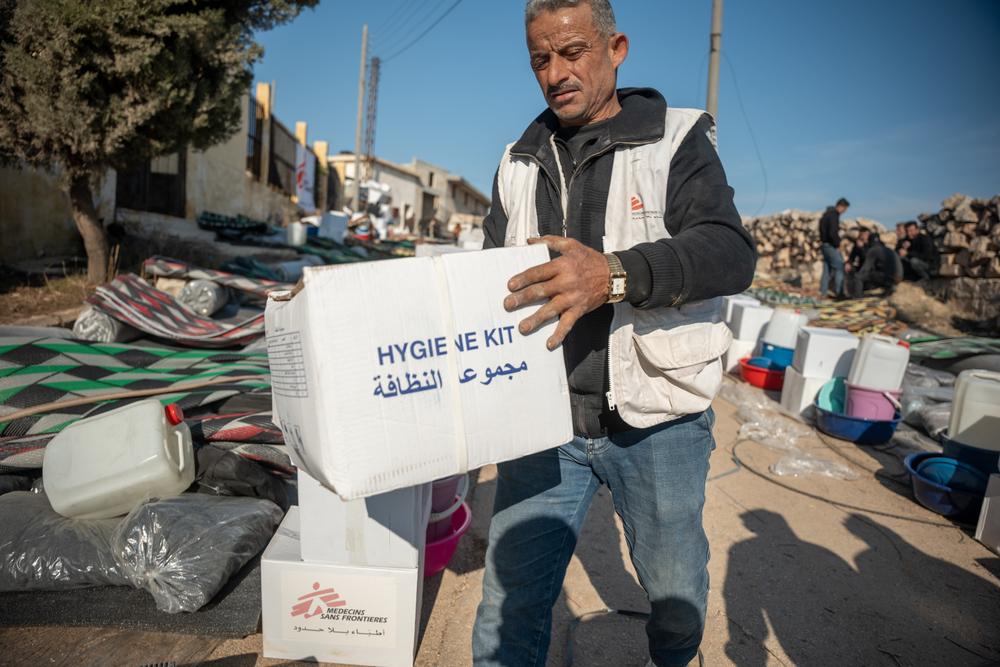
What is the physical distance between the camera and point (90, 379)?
10.3 ft

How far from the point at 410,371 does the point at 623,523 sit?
0.82 m

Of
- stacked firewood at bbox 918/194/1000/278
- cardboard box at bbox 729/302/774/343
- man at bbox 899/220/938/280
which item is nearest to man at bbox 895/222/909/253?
man at bbox 899/220/938/280

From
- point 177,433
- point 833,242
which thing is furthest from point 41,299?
point 833,242

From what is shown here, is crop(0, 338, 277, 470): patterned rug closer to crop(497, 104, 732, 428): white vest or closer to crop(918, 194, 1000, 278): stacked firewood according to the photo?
crop(497, 104, 732, 428): white vest

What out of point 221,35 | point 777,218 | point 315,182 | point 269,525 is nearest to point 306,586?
point 269,525

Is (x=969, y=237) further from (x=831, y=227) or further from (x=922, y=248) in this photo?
(x=831, y=227)

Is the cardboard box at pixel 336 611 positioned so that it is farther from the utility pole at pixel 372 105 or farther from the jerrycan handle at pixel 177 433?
the utility pole at pixel 372 105

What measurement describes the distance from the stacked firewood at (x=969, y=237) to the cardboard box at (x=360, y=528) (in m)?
11.1

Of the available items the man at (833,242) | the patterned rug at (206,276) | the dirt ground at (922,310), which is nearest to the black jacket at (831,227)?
the man at (833,242)

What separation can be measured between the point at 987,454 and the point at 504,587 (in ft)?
11.3

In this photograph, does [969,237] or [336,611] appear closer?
[336,611]

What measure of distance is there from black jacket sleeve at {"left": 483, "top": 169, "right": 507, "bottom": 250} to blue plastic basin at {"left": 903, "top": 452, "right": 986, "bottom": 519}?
3277 mm

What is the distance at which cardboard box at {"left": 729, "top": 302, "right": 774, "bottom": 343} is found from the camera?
660 cm

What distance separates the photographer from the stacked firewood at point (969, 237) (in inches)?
361
